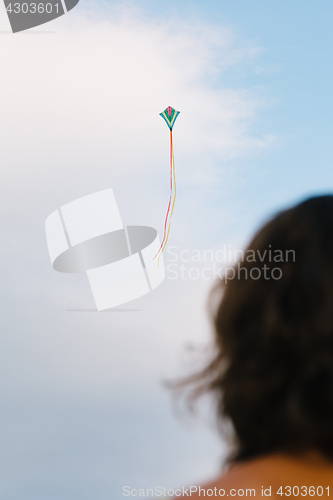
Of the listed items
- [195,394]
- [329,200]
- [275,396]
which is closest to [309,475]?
[275,396]

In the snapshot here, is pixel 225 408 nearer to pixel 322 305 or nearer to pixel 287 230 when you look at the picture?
pixel 322 305

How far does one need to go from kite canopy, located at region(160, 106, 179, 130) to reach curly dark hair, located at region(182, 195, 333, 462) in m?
5.82

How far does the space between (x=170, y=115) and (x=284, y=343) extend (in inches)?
243

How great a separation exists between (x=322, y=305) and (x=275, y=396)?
0.24m

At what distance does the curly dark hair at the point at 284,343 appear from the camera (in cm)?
105

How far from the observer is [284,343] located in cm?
106

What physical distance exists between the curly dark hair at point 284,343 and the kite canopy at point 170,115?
19.1 ft

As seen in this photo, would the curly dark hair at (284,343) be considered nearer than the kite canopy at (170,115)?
Yes

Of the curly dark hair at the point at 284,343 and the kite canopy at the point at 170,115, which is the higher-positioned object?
the kite canopy at the point at 170,115

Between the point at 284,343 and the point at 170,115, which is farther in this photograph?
the point at 170,115

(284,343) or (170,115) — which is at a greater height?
(170,115)

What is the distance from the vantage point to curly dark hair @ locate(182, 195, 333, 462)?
105 cm

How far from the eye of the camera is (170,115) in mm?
6828

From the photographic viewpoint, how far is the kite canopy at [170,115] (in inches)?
265
